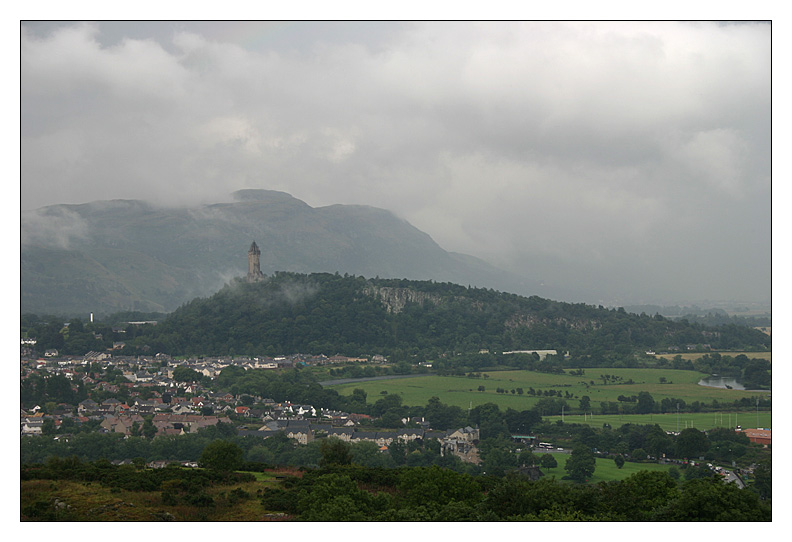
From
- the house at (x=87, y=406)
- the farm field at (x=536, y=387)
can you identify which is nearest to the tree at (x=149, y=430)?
the house at (x=87, y=406)

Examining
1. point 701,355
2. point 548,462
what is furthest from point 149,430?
point 701,355

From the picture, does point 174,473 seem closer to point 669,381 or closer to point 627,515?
point 627,515

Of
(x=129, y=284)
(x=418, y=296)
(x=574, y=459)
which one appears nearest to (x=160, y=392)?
(x=574, y=459)

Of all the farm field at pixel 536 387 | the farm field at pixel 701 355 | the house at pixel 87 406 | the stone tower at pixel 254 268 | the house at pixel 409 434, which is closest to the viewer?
the house at pixel 409 434

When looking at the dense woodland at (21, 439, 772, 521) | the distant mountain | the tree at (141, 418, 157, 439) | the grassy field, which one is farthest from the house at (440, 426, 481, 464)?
the distant mountain

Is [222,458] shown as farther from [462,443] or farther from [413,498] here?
[462,443]

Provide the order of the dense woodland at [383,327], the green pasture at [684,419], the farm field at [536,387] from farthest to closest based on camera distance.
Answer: the dense woodland at [383,327], the farm field at [536,387], the green pasture at [684,419]

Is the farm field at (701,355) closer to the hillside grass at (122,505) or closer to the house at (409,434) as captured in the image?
the house at (409,434)
